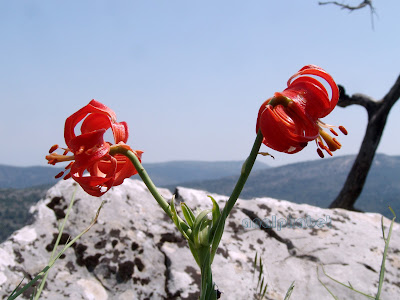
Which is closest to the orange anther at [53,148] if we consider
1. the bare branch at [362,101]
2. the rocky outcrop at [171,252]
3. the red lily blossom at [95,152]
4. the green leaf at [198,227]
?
the red lily blossom at [95,152]

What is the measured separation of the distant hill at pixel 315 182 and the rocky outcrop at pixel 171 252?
163027 mm

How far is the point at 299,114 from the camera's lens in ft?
3.07

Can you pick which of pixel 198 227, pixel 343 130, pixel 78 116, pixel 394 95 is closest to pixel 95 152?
pixel 78 116

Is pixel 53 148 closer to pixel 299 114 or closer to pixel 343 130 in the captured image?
pixel 299 114

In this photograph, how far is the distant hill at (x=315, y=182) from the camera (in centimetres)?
17162

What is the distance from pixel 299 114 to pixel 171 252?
4.95 feet

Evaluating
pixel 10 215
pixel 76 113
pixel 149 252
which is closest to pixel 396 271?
pixel 149 252

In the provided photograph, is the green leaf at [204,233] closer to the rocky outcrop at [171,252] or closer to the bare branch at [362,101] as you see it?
the rocky outcrop at [171,252]

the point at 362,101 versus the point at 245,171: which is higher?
the point at 362,101

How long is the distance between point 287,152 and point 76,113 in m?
0.54

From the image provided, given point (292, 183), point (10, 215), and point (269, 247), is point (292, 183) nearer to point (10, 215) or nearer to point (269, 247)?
point (10, 215)

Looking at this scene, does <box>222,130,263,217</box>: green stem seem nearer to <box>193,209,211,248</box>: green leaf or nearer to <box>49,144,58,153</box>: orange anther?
<box>193,209,211,248</box>: green leaf

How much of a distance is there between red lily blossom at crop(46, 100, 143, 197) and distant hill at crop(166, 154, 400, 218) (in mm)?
164685

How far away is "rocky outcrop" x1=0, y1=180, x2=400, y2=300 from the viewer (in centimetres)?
202
